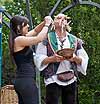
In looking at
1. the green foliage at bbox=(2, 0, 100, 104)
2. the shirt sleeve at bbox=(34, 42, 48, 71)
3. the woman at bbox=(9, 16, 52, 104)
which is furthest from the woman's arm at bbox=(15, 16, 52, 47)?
the green foliage at bbox=(2, 0, 100, 104)

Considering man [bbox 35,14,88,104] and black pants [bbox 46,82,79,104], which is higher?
man [bbox 35,14,88,104]

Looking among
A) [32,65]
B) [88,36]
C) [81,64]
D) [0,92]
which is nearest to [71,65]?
[81,64]

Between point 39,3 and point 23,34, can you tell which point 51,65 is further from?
point 39,3

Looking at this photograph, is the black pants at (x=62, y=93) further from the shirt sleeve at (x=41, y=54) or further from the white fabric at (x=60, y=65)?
the shirt sleeve at (x=41, y=54)

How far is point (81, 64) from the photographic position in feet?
13.6

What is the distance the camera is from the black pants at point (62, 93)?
4070 mm

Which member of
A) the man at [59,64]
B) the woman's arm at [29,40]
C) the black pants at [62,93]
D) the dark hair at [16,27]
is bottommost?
the black pants at [62,93]

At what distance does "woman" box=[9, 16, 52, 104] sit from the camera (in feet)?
12.9

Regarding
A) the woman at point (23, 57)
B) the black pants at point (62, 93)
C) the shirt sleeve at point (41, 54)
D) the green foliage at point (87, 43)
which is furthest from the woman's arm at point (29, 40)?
the green foliage at point (87, 43)

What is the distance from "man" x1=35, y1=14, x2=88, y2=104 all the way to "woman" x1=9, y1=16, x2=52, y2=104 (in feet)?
0.41

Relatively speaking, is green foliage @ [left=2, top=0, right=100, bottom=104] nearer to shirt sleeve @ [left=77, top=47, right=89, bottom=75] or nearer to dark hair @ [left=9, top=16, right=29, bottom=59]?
shirt sleeve @ [left=77, top=47, right=89, bottom=75]

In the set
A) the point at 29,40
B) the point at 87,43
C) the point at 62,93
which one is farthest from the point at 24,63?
the point at 87,43

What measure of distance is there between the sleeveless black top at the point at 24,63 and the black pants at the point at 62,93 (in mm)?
238

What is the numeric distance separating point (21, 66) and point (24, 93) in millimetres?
247
